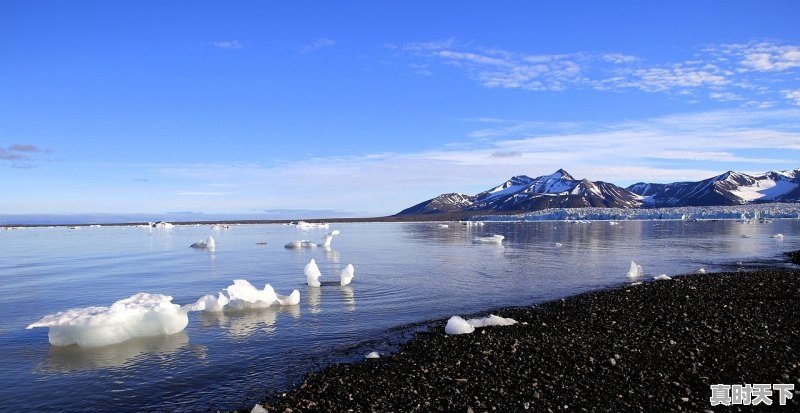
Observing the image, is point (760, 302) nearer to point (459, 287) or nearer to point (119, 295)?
point (459, 287)

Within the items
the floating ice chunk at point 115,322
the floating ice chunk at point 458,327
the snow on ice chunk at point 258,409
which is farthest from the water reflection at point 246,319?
the snow on ice chunk at point 258,409

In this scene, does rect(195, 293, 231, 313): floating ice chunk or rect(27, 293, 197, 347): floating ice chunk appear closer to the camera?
rect(27, 293, 197, 347): floating ice chunk

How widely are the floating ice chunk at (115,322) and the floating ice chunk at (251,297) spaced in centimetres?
244

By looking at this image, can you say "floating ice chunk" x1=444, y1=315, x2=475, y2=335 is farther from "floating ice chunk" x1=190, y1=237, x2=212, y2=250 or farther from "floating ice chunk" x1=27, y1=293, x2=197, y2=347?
"floating ice chunk" x1=190, y1=237, x2=212, y2=250

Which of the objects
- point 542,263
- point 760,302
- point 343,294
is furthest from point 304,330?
point 542,263

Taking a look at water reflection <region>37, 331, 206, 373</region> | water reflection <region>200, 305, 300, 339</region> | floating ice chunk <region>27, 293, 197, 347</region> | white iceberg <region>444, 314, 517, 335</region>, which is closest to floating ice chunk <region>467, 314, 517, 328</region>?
white iceberg <region>444, 314, 517, 335</region>

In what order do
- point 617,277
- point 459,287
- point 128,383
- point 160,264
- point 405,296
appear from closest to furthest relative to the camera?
1. point 128,383
2. point 405,296
3. point 459,287
4. point 617,277
5. point 160,264

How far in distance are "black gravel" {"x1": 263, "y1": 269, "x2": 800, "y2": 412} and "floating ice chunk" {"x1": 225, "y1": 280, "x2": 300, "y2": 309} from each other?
570 cm

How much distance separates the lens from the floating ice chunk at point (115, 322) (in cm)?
1173

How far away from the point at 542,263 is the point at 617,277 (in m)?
6.73

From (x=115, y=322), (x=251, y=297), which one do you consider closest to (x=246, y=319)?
(x=251, y=297)

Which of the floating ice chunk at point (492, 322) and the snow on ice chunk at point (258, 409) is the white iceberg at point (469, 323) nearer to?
the floating ice chunk at point (492, 322)

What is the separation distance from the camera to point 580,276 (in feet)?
76.9

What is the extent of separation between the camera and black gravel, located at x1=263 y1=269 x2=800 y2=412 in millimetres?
7742
